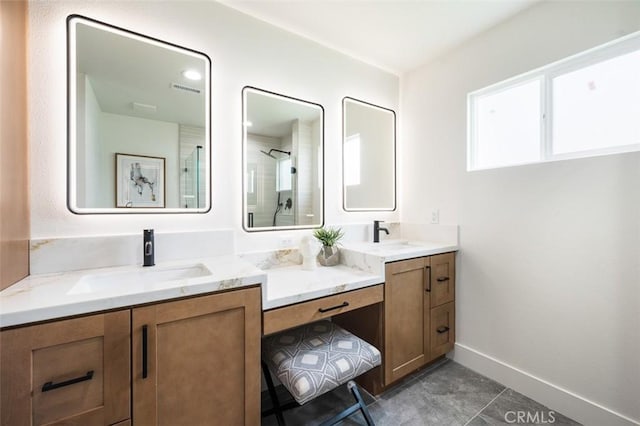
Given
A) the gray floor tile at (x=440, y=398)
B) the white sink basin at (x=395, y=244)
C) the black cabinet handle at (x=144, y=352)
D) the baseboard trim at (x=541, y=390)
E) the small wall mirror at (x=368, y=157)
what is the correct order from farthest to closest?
1. the small wall mirror at (x=368, y=157)
2. the white sink basin at (x=395, y=244)
3. the gray floor tile at (x=440, y=398)
4. the baseboard trim at (x=541, y=390)
5. the black cabinet handle at (x=144, y=352)

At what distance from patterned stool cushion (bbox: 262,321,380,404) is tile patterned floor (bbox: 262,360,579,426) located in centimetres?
45

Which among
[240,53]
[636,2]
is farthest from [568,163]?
[240,53]

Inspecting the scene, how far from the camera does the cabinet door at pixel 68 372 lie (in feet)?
2.55

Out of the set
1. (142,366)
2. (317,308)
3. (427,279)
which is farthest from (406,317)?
(142,366)

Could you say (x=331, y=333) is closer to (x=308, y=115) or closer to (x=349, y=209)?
(x=349, y=209)

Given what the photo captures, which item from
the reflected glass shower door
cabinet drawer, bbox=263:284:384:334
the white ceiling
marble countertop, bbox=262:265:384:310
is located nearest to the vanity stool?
cabinet drawer, bbox=263:284:384:334

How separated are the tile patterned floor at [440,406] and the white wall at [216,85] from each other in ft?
3.53

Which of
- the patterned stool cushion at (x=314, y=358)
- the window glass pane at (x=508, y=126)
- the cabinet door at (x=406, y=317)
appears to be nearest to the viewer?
the patterned stool cushion at (x=314, y=358)

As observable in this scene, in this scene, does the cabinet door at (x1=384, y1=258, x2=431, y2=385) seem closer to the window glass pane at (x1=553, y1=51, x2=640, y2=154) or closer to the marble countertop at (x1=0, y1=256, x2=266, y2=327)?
the marble countertop at (x1=0, y1=256, x2=266, y2=327)

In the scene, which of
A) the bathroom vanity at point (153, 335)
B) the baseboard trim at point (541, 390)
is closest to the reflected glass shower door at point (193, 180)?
the bathroom vanity at point (153, 335)

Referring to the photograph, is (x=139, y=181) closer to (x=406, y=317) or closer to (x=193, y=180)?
(x=193, y=180)

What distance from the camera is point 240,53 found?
1727mm

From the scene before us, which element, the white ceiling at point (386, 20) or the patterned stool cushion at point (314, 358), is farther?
the white ceiling at point (386, 20)

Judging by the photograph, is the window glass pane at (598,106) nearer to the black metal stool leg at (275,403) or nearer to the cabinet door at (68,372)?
the black metal stool leg at (275,403)
